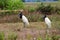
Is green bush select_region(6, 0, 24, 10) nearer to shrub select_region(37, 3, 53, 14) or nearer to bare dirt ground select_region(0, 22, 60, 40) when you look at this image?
shrub select_region(37, 3, 53, 14)

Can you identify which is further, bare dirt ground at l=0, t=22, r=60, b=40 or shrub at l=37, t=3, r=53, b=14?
shrub at l=37, t=3, r=53, b=14

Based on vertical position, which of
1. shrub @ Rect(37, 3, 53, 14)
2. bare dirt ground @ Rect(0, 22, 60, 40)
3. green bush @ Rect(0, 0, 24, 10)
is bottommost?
shrub @ Rect(37, 3, 53, 14)

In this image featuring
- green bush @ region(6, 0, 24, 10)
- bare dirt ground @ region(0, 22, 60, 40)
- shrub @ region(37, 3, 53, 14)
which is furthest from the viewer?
shrub @ region(37, 3, 53, 14)

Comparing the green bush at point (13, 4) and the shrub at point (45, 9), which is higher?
the green bush at point (13, 4)

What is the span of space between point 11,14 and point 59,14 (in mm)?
2825

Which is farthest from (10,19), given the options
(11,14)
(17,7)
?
(17,7)

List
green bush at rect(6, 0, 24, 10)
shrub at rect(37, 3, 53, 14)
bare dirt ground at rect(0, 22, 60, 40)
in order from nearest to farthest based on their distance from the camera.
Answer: bare dirt ground at rect(0, 22, 60, 40), green bush at rect(6, 0, 24, 10), shrub at rect(37, 3, 53, 14)

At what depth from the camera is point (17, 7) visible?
673 inches

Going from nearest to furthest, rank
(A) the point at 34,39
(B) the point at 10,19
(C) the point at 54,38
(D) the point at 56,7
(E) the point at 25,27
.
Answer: (C) the point at 54,38 → (A) the point at 34,39 → (E) the point at 25,27 → (B) the point at 10,19 → (D) the point at 56,7

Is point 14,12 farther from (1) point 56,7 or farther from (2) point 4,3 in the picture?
(1) point 56,7

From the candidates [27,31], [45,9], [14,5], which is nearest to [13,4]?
[14,5]

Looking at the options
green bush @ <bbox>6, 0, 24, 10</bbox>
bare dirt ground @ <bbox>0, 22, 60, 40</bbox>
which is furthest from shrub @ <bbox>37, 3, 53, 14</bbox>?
bare dirt ground @ <bbox>0, 22, 60, 40</bbox>

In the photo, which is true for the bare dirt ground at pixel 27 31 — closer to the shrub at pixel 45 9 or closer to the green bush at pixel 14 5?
the green bush at pixel 14 5

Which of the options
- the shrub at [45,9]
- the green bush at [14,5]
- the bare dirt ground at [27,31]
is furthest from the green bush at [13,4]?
the bare dirt ground at [27,31]
